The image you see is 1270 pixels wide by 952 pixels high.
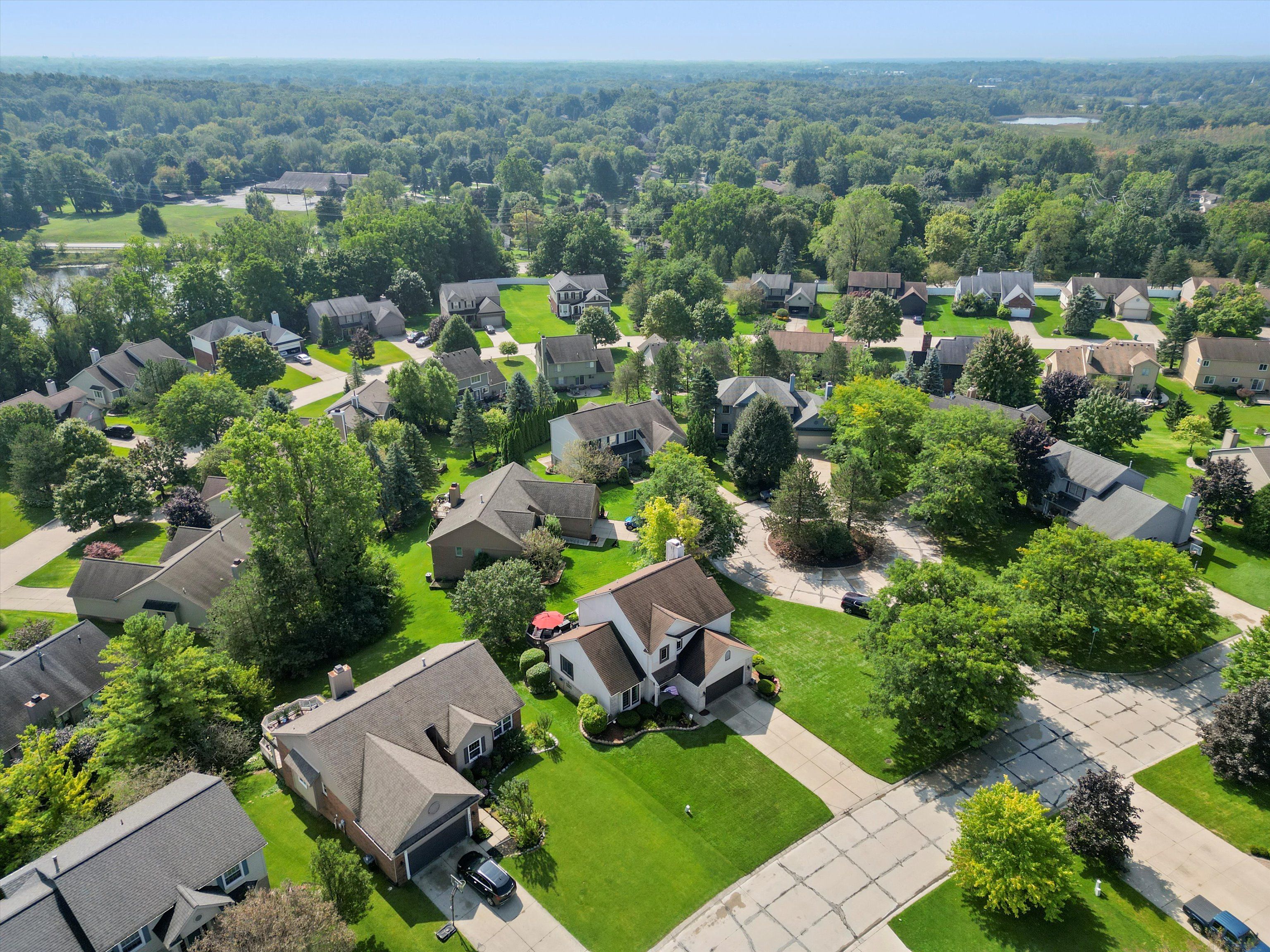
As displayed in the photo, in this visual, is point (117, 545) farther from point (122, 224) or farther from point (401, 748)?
point (122, 224)

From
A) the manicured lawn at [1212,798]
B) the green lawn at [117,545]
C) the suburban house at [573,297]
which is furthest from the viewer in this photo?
the suburban house at [573,297]

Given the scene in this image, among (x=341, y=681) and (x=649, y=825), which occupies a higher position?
(x=341, y=681)

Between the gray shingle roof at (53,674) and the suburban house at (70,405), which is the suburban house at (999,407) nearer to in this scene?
the gray shingle roof at (53,674)

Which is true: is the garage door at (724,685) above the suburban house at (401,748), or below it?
below

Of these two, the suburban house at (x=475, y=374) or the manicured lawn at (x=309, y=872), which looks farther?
the suburban house at (x=475, y=374)

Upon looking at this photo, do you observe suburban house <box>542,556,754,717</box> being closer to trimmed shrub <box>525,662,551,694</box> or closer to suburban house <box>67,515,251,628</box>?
trimmed shrub <box>525,662,551,694</box>

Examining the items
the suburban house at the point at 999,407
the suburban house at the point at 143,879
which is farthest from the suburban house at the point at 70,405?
the suburban house at the point at 999,407

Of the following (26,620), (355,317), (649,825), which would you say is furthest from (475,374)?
→ (649,825)
